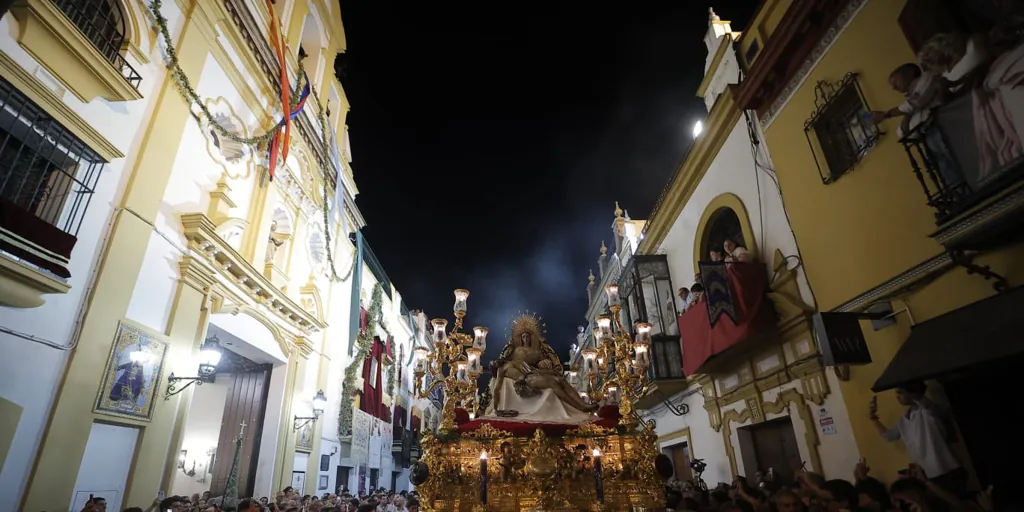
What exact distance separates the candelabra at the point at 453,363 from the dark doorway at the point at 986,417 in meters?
4.79

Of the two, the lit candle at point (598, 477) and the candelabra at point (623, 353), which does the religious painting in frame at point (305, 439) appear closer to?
the candelabra at point (623, 353)

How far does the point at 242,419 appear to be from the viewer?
→ 10602 mm

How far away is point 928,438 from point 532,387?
3.95m

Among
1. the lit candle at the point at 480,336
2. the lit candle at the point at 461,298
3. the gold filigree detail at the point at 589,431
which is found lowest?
the gold filigree detail at the point at 589,431

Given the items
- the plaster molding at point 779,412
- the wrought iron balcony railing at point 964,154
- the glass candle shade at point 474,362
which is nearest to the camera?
the wrought iron balcony railing at point 964,154

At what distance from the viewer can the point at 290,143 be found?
1142 cm

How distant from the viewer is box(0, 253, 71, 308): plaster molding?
4469 mm

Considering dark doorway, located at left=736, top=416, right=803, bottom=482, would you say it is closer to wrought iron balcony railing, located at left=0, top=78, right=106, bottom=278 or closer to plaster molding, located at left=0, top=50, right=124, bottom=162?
wrought iron balcony railing, located at left=0, top=78, right=106, bottom=278

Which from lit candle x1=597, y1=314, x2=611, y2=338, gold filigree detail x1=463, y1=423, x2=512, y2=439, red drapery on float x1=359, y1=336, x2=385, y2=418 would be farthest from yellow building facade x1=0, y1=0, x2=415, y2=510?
lit candle x1=597, y1=314, x2=611, y2=338

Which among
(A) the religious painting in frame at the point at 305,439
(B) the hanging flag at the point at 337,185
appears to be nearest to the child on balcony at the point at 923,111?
→ (A) the religious painting in frame at the point at 305,439

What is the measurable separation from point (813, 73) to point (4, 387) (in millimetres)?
10347

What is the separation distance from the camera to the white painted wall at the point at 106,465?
18.2ft

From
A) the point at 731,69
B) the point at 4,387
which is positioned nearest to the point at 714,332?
the point at 731,69

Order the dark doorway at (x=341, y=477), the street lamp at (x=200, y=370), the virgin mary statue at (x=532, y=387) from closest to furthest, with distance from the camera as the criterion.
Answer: the virgin mary statue at (x=532, y=387) < the street lamp at (x=200, y=370) < the dark doorway at (x=341, y=477)
